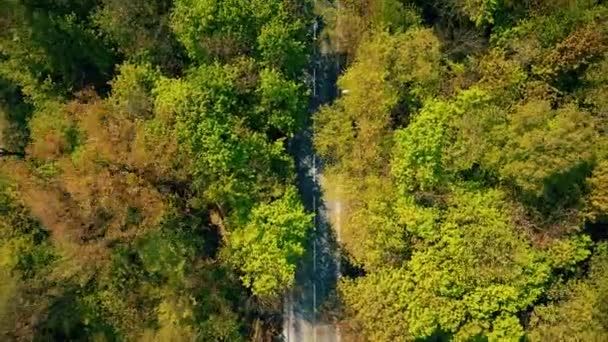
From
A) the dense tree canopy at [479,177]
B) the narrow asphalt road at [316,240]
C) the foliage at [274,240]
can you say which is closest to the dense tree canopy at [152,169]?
the foliage at [274,240]

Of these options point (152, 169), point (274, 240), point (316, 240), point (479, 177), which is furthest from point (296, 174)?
point (479, 177)

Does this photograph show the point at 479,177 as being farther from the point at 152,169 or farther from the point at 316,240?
the point at 152,169

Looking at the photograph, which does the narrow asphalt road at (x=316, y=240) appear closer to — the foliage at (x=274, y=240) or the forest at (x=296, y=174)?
the forest at (x=296, y=174)

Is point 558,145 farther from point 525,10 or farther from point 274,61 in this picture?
point 274,61

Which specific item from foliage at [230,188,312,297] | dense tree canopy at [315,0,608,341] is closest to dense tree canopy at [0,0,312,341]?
foliage at [230,188,312,297]

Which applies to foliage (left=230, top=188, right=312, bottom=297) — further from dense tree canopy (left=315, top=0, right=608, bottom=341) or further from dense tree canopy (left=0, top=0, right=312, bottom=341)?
dense tree canopy (left=315, top=0, right=608, bottom=341)

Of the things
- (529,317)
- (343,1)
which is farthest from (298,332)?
(343,1)
